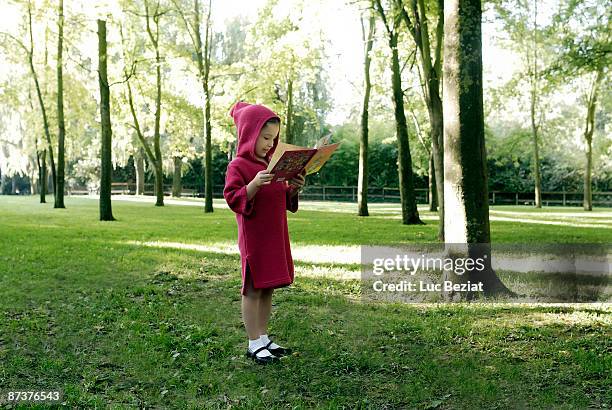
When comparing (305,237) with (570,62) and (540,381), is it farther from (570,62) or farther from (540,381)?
(540,381)

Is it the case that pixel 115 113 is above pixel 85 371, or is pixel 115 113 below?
above

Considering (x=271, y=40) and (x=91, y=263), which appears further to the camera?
(x=271, y=40)

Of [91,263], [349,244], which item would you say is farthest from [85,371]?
[349,244]

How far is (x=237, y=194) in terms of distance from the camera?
13.7ft

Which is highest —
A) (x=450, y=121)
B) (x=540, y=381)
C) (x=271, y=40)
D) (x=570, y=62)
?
(x=271, y=40)

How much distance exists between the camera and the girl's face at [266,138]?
4.35m

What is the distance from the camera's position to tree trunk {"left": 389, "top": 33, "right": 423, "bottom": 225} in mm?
17344

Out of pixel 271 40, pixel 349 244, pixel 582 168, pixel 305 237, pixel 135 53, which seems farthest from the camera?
pixel 582 168

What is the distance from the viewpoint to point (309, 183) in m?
49.7

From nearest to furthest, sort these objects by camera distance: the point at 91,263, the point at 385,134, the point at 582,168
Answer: the point at 91,263 < the point at 582,168 < the point at 385,134

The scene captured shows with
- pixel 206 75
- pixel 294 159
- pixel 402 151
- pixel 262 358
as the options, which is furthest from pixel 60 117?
pixel 294 159

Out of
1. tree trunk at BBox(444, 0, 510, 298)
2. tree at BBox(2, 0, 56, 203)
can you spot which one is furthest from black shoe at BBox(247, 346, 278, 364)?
tree at BBox(2, 0, 56, 203)

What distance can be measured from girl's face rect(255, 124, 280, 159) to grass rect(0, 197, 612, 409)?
5.19 ft

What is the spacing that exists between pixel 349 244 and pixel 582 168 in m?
36.4
